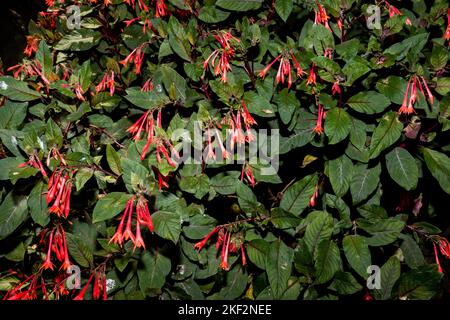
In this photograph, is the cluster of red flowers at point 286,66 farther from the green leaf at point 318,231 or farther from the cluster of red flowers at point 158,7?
the cluster of red flowers at point 158,7

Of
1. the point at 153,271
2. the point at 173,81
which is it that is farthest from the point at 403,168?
the point at 153,271

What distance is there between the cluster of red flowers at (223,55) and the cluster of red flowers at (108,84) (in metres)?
0.50

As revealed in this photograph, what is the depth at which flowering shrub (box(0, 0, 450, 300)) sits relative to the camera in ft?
5.06

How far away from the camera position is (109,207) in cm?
140

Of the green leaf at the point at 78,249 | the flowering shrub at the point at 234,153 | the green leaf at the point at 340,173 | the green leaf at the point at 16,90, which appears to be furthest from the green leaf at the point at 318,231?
the green leaf at the point at 16,90

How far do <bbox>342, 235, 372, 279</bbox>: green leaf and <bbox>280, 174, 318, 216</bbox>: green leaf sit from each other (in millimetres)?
250

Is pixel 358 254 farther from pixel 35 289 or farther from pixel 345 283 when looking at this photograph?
pixel 35 289

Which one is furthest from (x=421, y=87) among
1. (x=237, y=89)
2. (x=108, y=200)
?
(x=108, y=200)

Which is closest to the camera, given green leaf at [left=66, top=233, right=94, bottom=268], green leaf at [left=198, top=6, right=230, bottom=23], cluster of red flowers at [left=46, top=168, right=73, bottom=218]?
cluster of red flowers at [left=46, top=168, right=73, bottom=218]

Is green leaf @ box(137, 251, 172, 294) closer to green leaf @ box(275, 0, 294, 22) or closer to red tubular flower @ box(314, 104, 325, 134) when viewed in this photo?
red tubular flower @ box(314, 104, 325, 134)

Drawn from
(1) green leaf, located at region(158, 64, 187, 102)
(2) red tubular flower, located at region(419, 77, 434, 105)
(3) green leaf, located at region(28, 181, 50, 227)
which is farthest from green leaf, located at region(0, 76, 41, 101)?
(2) red tubular flower, located at region(419, 77, 434, 105)

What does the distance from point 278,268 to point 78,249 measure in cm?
91

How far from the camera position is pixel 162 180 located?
1548 millimetres
